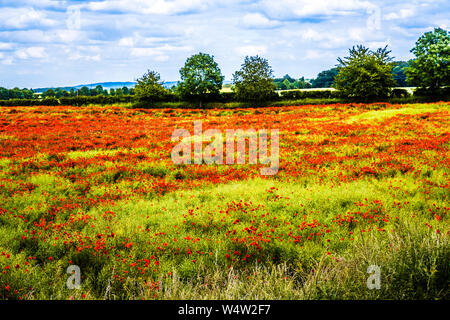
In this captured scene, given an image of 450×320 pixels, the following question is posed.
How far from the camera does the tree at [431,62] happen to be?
42750 mm

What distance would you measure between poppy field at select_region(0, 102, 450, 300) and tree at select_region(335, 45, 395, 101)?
31659 millimetres

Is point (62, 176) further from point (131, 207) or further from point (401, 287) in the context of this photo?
point (401, 287)

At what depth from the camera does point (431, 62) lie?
4378 centimetres

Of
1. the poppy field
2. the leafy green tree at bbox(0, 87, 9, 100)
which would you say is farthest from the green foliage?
the poppy field

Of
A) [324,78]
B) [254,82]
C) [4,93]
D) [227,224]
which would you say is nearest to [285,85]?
[324,78]

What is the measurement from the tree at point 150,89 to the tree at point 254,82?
13.8 metres

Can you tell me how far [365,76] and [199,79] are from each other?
27306 mm

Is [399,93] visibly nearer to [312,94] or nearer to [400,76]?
[312,94]

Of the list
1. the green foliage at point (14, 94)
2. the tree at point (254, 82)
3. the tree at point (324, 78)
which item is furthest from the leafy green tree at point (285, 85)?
the green foliage at point (14, 94)

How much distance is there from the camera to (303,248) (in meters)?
5.27

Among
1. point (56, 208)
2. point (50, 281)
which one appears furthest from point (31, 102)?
point (50, 281)

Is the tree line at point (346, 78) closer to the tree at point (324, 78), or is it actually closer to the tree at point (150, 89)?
the tree at point (150, 89)

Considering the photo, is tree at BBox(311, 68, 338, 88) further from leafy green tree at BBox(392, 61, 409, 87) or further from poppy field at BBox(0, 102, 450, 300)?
poppy field at BBox(0, 102, 450, 300)

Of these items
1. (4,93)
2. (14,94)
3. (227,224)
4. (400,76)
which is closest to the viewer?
(227,224)
